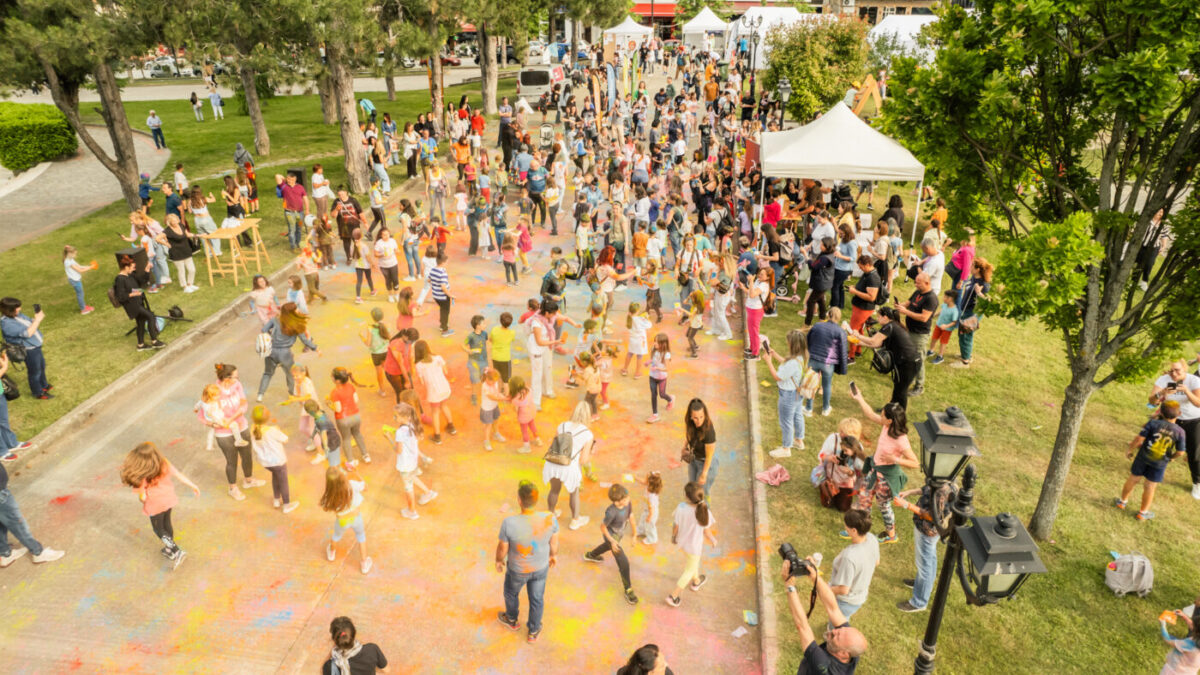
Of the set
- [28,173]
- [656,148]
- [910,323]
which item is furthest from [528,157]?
[28,173]

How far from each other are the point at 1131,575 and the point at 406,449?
7.54 metres

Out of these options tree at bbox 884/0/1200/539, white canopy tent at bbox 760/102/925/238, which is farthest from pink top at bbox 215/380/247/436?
white canopy tent at bbox 760/102/925/238

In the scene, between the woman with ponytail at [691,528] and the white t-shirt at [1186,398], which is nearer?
the woman with ponytail at [691,528]

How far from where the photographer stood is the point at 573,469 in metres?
7.52

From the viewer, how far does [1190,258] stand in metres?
6.18

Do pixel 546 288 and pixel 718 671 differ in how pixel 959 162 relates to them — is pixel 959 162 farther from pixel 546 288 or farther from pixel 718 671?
pixel 546 288

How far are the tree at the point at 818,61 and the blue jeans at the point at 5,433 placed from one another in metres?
23.6

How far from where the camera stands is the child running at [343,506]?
672 cm

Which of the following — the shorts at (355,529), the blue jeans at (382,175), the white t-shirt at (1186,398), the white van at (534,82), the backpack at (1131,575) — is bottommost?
the backpack at (1131,575)

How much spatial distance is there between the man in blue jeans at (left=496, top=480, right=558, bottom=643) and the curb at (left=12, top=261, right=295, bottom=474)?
7210 millimetres

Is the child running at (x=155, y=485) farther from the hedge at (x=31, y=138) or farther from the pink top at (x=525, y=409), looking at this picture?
the hedge at (x=31, y=138)

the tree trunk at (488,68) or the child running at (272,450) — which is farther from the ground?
the tree trunk at (488,68)

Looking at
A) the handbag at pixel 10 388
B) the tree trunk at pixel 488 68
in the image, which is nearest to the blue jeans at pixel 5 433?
the handbag at pixel 10 388

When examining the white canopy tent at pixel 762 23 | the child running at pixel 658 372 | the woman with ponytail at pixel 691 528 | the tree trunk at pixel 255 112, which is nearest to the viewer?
the woman with ponytail at pixel 691 528
